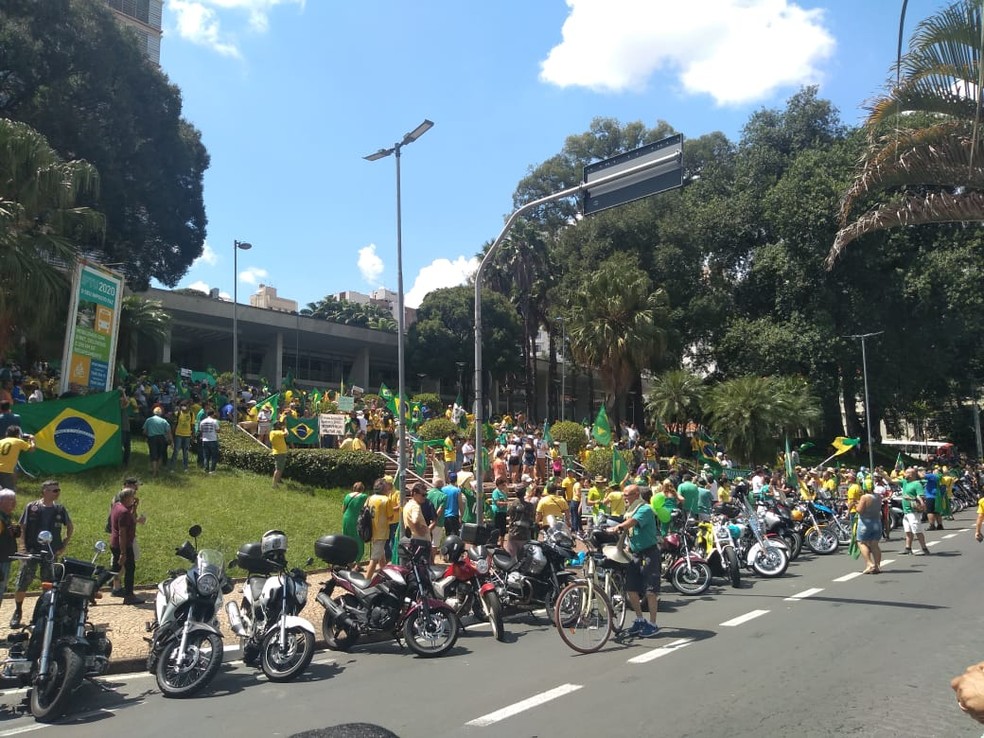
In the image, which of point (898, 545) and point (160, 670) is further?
point (898, 545)

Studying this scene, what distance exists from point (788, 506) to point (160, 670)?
529 inches

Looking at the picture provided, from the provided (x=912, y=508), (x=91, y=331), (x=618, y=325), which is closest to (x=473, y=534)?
(x=91, y=331)

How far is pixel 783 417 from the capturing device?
112 feet

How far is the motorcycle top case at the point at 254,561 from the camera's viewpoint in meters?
7.60

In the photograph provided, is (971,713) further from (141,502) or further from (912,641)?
(141,502)

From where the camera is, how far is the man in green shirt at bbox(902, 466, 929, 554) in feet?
51.3

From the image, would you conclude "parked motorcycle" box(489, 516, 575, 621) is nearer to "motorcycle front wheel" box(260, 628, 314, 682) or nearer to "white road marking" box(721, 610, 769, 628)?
"white road marking" box(721, 610, 769, 628)

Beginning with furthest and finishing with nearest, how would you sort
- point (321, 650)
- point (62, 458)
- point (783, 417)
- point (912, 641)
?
point (783, 417), point (62, 458), point (321, 650), point (912, 641)

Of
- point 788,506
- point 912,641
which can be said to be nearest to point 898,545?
point 788,506

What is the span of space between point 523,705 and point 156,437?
13.2m

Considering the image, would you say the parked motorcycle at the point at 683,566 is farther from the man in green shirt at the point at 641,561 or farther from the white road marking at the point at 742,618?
the man in green shirt at the point at 641,561

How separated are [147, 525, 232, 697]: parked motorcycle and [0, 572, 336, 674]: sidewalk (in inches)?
28.1

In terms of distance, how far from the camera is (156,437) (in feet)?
55.5

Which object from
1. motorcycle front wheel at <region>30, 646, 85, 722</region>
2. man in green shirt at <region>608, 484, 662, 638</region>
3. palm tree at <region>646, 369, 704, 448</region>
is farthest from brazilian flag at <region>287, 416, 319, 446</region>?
palm tree at <region>646, 369, 704, 448</region>
